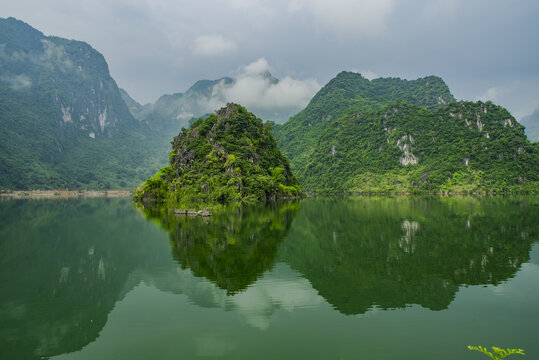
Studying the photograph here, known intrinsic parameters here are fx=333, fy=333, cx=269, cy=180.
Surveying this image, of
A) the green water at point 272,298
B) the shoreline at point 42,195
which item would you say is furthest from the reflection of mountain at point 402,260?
the shoreline at point 42,195

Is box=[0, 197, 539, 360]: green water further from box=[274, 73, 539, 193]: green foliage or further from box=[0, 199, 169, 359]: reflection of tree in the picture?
box=[274, 73, 539, 193]: green foliage

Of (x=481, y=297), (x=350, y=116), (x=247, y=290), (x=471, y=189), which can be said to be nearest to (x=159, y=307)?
(x=247, y=290)

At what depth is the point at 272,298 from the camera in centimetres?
1126

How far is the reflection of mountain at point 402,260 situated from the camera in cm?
1142

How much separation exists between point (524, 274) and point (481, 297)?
439 centimetres

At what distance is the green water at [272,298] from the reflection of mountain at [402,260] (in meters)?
0.08

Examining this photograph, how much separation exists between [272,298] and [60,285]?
8.43 metres

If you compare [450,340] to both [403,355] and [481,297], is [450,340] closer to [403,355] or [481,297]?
[403,355]

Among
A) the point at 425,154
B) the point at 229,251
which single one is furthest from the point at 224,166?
the point at 425,154

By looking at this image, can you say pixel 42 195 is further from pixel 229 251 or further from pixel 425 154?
pixel 425 154

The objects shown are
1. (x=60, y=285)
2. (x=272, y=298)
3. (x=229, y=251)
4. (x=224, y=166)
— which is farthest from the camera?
(x=224, y=166)

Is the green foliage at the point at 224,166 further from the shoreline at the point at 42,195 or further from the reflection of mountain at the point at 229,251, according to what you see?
the shoreline at the point at 42,195

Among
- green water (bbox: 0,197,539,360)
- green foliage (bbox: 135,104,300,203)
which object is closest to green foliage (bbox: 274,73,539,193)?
green foliage (bbox: 135,104,300,203)

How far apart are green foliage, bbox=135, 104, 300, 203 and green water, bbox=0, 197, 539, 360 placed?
49.0m
